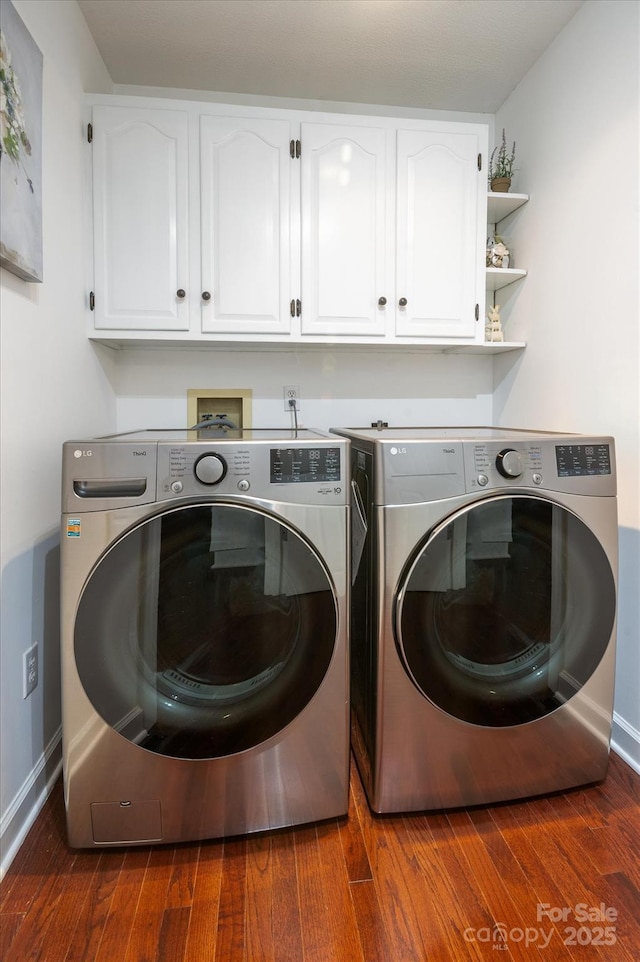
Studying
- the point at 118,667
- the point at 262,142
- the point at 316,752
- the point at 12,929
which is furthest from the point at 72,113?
the point at 12,929

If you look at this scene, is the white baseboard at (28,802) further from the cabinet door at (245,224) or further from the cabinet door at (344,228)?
the cabinet door at (344,228)

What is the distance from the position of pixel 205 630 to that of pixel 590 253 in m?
1.79

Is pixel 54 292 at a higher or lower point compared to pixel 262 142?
lower

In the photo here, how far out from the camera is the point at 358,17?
177 centimetres

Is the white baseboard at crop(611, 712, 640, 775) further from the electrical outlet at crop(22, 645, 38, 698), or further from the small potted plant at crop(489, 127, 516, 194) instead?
the small potted plant at crop(489, 127, 516, 194)

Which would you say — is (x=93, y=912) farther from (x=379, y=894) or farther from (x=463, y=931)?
(x=463, y=931)

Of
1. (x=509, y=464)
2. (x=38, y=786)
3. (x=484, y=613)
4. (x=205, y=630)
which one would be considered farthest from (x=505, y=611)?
(x=38, y=786)

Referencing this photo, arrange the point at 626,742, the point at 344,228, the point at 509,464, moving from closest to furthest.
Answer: the point at 509,464 → the point at 626,742 → the point at 344,228

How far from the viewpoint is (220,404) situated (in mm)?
2234

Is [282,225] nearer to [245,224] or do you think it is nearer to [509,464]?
[245,224]

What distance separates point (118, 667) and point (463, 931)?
38.2 inches

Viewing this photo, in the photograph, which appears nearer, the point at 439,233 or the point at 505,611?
the point at 505,611

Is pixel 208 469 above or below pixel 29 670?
above

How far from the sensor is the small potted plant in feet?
6.92
